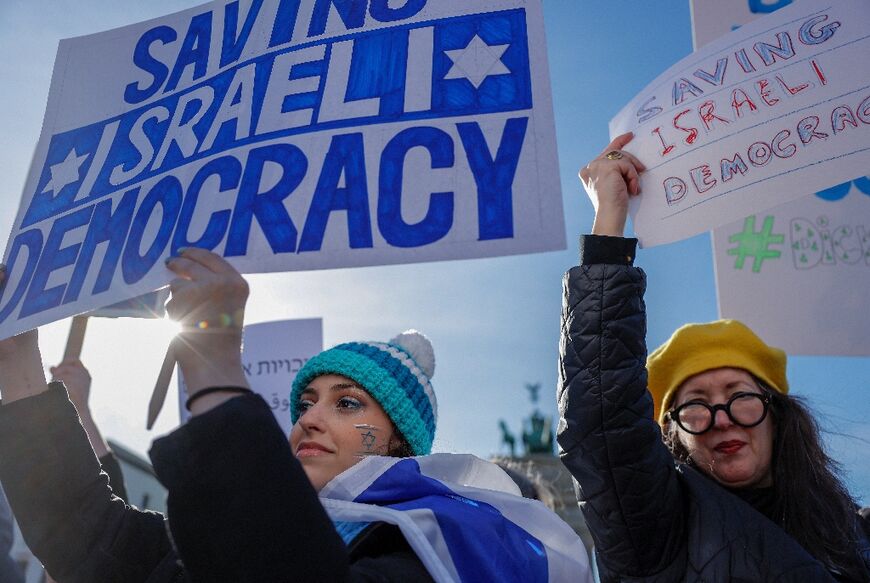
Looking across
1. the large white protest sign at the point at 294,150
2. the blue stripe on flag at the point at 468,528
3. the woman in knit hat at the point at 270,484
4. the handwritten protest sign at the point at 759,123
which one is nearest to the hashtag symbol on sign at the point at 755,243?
the handwritten protest sign at the point at 759,123

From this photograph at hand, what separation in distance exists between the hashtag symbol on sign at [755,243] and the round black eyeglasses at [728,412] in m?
0.94

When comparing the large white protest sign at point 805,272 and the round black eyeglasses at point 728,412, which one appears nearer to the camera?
the round black eyeglasses at point 728,412

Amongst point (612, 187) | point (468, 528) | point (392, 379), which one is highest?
point (612, 187)

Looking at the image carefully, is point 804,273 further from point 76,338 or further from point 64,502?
point 76,338

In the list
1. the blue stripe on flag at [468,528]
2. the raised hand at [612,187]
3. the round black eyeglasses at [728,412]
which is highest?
the raised hand at [612,187]

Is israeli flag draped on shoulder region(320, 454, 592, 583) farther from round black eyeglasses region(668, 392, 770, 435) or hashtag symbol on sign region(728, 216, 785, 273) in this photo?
hashtag symbol on sign region(728, 216, 785, 273)

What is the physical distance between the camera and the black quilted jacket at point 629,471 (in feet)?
5.49

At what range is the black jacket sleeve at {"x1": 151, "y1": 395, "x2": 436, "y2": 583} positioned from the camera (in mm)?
944

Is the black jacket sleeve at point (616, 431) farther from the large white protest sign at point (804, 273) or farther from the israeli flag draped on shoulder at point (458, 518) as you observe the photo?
the large white protest sign at point (804, 273)

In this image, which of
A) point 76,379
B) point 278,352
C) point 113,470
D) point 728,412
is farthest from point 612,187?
point 278,352

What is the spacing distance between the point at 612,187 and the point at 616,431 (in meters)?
0.59

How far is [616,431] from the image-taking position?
169 centimetres

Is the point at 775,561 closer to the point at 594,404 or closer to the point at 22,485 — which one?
the point at 594,404

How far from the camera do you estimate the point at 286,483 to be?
0.98m
